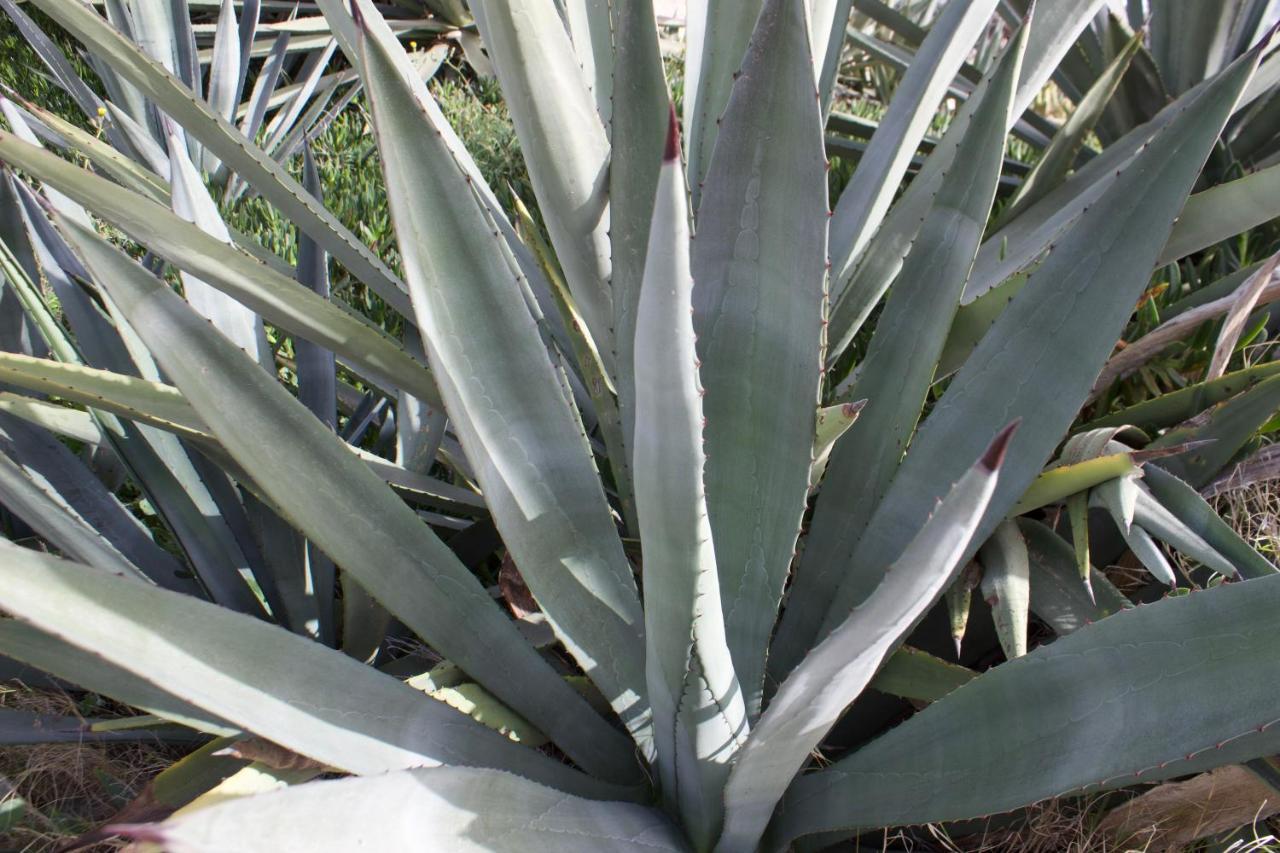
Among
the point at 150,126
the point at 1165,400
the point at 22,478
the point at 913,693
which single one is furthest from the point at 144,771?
the point at 150,126

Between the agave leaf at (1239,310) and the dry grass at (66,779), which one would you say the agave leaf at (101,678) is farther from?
the agave leaf at (1239,310)

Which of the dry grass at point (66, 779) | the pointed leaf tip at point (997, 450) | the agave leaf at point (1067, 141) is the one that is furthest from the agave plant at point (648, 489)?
the agave leaf at point (1067, 141)

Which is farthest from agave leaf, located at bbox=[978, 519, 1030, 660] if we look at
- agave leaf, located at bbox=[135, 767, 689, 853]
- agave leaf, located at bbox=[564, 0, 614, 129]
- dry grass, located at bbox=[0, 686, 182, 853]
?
dry grass, located at bbox=[0, 686, 182, 853]

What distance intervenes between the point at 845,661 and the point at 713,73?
974 millimetres

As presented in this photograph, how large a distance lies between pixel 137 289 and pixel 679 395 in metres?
0.63

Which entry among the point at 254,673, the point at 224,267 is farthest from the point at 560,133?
the point at 254,673

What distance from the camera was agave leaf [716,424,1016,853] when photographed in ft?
2.31

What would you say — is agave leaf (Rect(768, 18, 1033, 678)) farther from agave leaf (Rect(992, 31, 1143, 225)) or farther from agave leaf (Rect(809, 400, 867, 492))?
agave leaf (Rect(992, 31, 1143, 225))

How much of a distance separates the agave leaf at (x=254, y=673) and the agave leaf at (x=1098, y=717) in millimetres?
431

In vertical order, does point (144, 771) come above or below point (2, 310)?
below

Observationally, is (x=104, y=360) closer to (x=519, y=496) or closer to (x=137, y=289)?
(x=137, y=289)

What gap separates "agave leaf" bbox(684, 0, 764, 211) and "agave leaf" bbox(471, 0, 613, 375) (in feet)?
0.57

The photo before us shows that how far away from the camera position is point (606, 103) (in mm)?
1636

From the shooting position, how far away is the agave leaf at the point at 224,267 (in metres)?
1.28
